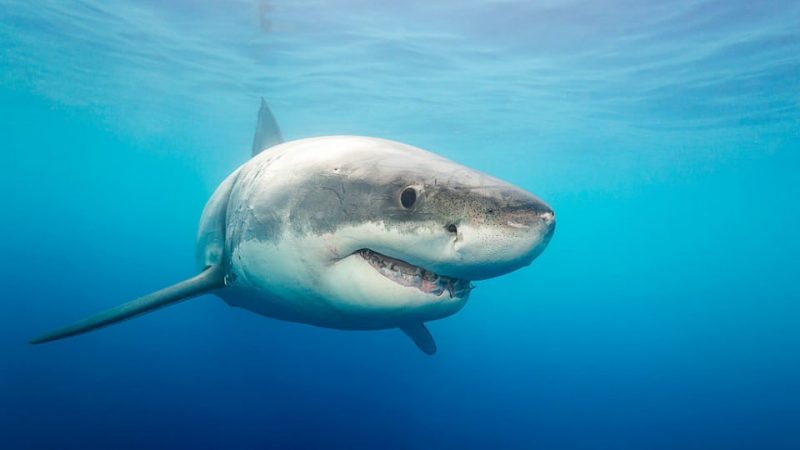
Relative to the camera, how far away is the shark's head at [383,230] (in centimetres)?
219

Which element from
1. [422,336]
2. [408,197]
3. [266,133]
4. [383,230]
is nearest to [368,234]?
[383,230]

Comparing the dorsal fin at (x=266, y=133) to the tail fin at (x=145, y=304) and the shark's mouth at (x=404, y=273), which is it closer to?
the tail fin at (x=145, y=304)

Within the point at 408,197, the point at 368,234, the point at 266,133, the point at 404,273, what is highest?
the point at 266,133

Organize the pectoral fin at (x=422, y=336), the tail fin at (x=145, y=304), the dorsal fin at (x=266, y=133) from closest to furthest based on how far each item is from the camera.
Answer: the tail fin at (x=145, y=304)
the pectoral fin at (x=422, y=336)
the dorsal fin at (x=266, y=133)

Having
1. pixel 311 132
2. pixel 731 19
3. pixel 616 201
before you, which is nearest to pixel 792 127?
pixel 731 19

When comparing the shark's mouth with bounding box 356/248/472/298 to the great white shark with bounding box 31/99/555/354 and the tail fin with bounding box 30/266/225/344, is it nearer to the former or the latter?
the great white shark with bounding box 31/99/555/354

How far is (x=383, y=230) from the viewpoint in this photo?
2.38 meters

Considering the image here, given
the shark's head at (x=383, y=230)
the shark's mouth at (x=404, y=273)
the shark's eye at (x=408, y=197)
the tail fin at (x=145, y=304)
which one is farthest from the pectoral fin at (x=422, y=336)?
the shark's eye at (x=408, y=197)

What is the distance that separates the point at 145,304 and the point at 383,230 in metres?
2.30

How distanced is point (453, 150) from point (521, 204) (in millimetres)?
35884

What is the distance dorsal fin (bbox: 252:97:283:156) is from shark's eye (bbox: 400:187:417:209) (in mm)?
4640

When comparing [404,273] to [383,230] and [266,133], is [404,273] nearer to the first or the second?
[383,230]

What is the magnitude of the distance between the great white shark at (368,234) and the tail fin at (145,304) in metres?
0.01

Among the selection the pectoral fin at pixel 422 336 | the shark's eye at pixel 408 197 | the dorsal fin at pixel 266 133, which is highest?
the dorsal fin at pixel 266 133
